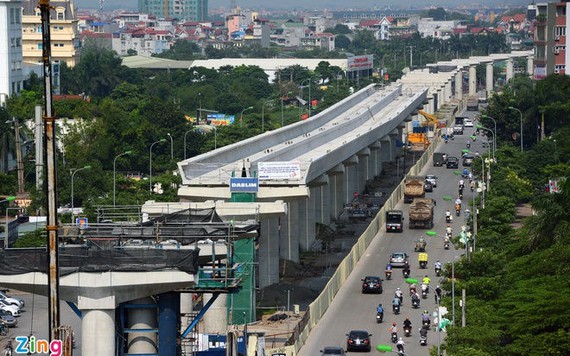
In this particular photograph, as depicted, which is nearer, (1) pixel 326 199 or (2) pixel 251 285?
(2) pixel 251 285

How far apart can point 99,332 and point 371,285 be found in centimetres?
4327

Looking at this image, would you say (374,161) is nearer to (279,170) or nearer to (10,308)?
(279,170)

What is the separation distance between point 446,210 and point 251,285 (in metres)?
43.5

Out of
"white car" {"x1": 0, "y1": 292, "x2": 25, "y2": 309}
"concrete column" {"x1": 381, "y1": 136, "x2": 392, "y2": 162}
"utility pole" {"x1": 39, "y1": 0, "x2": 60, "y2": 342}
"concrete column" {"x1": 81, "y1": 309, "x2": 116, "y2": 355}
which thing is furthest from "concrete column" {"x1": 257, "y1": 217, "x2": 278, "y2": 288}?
"concrete column" {"x1": 381, "y1": 136, "x2": 392, "y2": 162}

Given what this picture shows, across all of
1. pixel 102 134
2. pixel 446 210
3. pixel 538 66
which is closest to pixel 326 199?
pixel 446 210

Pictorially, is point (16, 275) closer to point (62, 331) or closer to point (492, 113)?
point (62, 331)

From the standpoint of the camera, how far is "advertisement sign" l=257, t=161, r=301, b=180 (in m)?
79.5

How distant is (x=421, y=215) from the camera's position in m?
102

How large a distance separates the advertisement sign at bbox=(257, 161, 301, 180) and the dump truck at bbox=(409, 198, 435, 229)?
71.7 feet

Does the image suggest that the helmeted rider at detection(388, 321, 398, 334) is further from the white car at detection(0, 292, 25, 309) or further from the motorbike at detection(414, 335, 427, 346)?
the white car at detection(0, 292, 25, 309)

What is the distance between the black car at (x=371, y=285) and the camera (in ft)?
259

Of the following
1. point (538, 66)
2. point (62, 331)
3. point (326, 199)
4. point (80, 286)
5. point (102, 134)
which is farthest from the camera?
point (538, 66)

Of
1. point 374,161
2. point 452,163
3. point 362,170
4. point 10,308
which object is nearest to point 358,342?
point 10,308

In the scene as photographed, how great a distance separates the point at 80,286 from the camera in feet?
119
